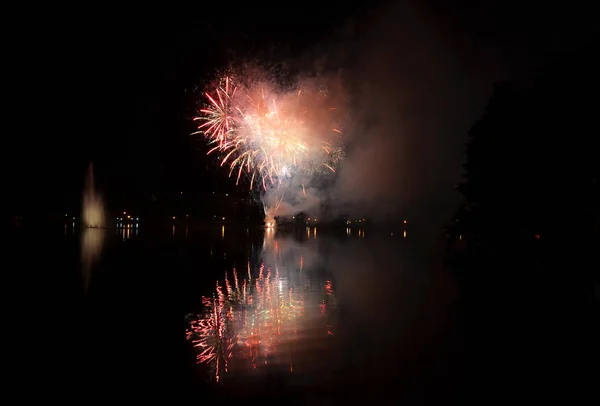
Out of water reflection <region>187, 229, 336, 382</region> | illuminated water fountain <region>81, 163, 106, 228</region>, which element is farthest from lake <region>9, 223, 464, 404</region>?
illuminated water fountain <region>81, 163, 106, 228</region>

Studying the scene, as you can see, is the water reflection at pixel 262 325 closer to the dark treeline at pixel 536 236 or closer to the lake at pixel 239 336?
Answer: the lake at pixel 239 336

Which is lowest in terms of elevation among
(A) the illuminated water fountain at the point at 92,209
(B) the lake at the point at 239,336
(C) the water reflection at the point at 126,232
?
(B) the lake at the point at 239,336

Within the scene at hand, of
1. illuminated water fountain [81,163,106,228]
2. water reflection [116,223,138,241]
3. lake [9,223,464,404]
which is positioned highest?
illuminated water fountain [81,163,106,228]

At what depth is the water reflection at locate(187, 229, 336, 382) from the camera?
728 cm

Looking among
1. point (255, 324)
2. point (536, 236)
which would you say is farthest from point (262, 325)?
point (536, 236)

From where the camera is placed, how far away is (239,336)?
8695mm

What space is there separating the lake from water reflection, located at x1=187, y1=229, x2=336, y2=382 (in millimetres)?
24

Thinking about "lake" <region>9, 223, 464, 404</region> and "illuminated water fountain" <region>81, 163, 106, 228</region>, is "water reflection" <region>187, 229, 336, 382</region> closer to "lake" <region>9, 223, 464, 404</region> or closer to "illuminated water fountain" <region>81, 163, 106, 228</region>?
"lake" <region>9, 223, 464, 404</region>

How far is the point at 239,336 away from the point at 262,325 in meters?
0.97

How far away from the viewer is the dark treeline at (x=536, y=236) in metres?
7.50

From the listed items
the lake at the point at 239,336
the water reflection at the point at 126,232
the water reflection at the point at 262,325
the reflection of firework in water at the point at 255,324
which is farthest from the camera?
the water reflection at the point at 126,232

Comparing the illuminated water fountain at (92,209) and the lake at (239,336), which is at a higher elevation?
the illuminated water fountain at (92,209)

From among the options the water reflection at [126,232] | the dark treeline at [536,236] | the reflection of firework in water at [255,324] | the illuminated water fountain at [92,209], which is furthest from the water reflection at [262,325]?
the illuminated water fountain at [92,209]

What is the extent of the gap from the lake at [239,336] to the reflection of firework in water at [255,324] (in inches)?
1.0
